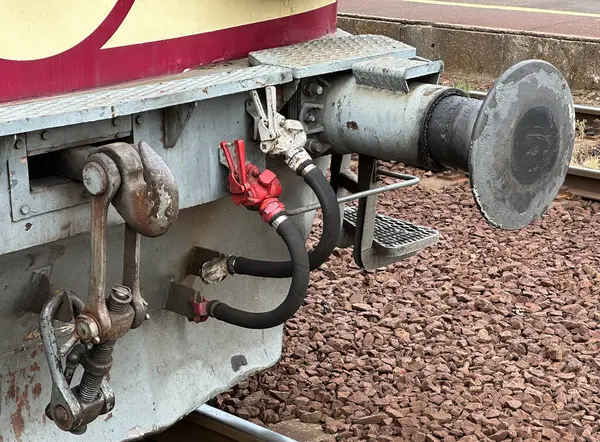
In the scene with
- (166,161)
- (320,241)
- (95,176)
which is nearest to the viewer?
(95,176)

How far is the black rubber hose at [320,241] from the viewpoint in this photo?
2.55 m

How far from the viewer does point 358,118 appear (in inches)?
103

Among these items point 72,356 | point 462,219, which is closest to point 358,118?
point 72,356

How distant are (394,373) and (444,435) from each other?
1.61ft

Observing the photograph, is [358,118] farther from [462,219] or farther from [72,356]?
[462,219]

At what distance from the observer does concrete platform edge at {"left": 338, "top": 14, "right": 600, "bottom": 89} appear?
357 inches

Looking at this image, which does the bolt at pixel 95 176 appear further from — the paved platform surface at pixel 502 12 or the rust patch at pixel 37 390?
the paved platform surface at pixel 502 12

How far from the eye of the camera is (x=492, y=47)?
965cm

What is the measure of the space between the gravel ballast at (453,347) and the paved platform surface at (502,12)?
5324 millimetres

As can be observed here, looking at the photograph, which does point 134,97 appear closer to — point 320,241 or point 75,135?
point 75,135

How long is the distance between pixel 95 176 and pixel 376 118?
29.5 inches

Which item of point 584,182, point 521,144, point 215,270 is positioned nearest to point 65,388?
point 215,270

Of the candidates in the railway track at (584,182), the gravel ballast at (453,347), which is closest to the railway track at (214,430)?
the gravel ballast at (453,347)

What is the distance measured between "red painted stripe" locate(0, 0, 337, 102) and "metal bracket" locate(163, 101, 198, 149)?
0.46ft
